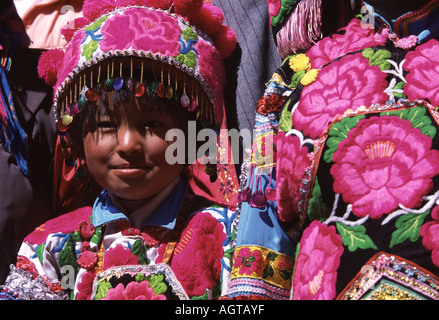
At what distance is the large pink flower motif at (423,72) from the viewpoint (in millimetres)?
1079

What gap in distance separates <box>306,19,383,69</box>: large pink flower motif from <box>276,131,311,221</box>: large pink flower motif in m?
0.20

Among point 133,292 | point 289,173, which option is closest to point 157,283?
point 133,292

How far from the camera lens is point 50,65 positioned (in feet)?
5.38

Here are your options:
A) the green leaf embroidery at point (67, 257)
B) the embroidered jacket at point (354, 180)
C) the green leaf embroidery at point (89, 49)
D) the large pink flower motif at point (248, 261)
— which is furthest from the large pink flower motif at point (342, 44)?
the green leaf embroidery at point (67, 257)

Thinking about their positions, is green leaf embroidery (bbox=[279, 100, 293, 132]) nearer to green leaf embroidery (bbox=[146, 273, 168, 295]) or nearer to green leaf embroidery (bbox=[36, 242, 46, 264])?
green leaf embroidery (bbox=[146, 273, 168, 295])

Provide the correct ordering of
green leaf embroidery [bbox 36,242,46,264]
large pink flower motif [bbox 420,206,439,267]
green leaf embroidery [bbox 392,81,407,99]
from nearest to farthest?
1. large pink flower motif [bbox 420,206,439,267]
2. green leaf embroidery [bbox 392,81,407,99]
3. green leaf embroidery [bbox 36,242,46,264]

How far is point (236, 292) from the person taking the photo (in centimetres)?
126

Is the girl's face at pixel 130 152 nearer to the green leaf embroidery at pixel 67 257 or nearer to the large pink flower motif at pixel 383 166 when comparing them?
the green leaf embroidery at pixel 67 257

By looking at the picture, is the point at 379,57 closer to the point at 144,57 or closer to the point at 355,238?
the point at 355,238

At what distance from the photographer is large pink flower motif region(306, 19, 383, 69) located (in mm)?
1273

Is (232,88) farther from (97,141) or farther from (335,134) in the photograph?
(335,134)

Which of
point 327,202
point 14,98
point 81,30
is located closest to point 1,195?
point 14,98

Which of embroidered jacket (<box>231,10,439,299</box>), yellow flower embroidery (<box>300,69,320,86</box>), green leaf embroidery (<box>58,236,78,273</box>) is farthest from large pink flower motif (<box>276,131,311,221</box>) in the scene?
green leaf embroidery (<box>58,236,78,273</box>)

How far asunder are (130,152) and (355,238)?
606mm
